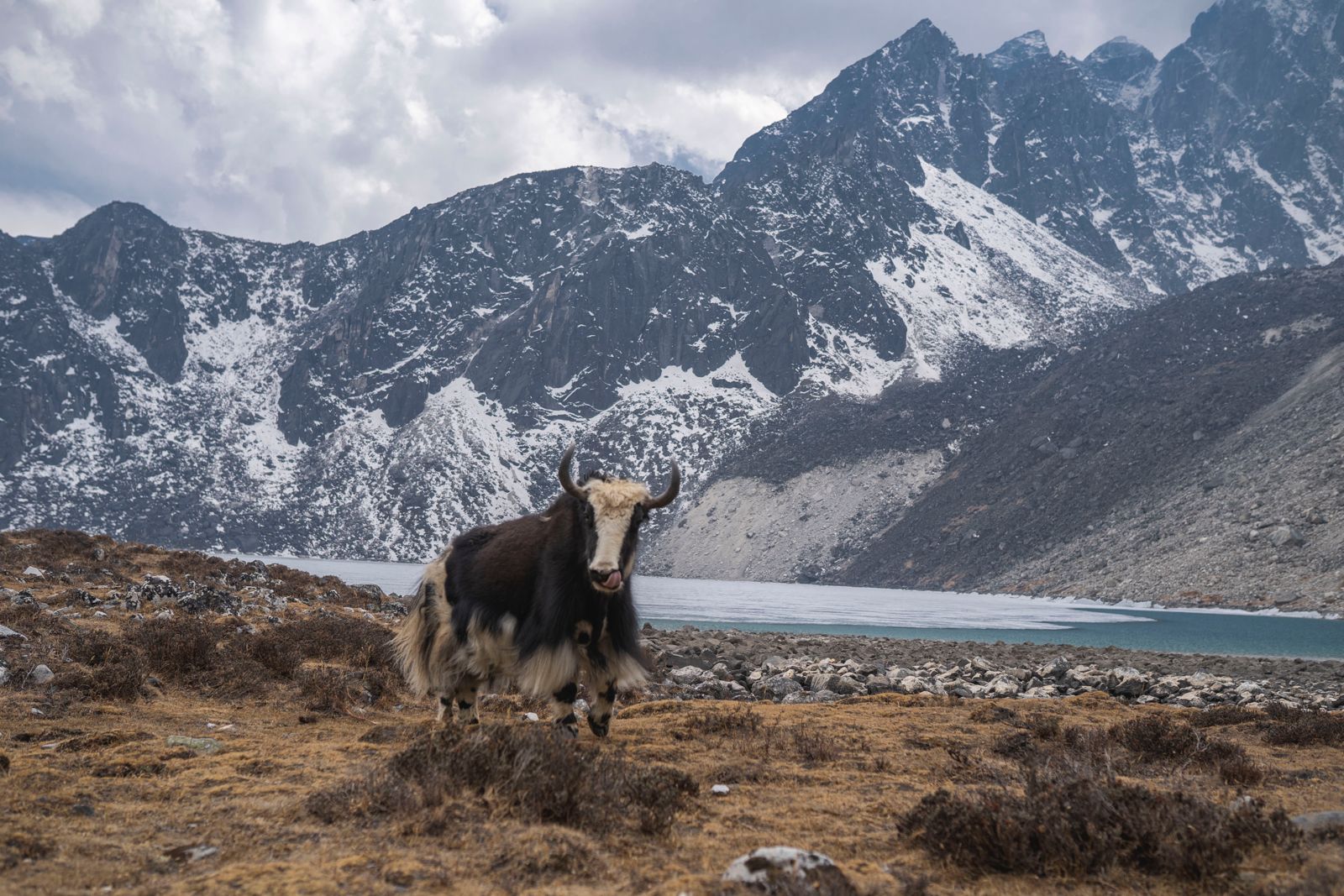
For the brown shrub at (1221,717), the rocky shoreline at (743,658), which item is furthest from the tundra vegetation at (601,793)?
the rocky shoreline at (743,658)

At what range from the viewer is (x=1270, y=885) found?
3309mm

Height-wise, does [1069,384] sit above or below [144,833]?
above

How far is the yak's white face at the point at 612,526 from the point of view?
6070 mm

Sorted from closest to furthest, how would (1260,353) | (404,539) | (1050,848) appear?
(1050,848) < (1260,353) < (404,539)

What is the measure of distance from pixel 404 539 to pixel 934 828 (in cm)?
15999

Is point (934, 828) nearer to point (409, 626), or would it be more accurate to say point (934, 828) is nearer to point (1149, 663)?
point (409, 626)

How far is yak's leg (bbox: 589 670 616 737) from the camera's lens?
6.94 m

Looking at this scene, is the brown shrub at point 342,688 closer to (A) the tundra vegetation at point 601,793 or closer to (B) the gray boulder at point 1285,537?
(A) the tundra vegetation at point 601,793

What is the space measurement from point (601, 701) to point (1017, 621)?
164ft

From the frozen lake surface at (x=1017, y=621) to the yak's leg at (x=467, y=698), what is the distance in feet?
40.8

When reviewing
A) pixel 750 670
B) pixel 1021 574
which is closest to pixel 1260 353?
pixel 1021 574

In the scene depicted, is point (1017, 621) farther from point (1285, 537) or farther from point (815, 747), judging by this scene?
point (815, 747)

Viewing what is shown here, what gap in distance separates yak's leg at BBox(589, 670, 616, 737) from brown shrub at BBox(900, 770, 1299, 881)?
125 inches

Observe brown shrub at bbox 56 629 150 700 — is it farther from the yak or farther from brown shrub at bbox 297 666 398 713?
the yak
